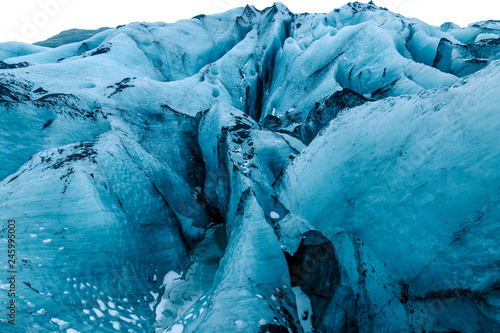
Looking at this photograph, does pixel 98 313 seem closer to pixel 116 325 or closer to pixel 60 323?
pixel 116 325

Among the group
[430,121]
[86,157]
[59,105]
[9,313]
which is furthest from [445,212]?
[59,105]

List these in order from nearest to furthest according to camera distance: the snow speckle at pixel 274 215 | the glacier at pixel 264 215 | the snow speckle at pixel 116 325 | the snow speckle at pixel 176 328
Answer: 1. the glacier at pixel 264 215
2. the snow speckle at pixel 176 328
3. the snow speckle at pixel 116 325
4. the snow speckle at pixel 274 215

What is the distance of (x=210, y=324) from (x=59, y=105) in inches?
258

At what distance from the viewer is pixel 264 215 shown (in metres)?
A: 4.58

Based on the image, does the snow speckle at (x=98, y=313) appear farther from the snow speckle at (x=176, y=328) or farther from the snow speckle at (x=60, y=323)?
the snow speckle at (x=176, y=328)

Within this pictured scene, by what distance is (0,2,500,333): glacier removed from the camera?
2820 mm

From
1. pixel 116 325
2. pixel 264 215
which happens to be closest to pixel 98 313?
pixel 116 325

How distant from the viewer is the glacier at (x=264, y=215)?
2.82 meters

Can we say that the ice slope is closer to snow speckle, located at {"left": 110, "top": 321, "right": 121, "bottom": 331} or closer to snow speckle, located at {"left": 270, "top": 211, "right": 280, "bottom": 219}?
snow speckle, located at {"left": 270, "top": 211, "right": 280, "bottom": 219}

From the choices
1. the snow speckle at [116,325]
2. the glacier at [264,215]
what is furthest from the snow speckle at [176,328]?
the snow speckle at [116,325]

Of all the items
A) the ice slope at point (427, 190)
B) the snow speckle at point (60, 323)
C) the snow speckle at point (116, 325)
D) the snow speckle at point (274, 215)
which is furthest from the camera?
the snow speckle at point (274, 215)

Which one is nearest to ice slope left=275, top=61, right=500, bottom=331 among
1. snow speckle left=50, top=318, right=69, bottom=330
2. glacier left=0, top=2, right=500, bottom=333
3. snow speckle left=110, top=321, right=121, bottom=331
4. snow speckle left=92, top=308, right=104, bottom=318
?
glacier left=0, top=2, right=500, bottom=333

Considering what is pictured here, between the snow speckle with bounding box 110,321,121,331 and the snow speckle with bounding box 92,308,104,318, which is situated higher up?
the snow speckle with bounding box 92,308,104,318

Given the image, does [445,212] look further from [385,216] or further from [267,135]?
[267,135]
